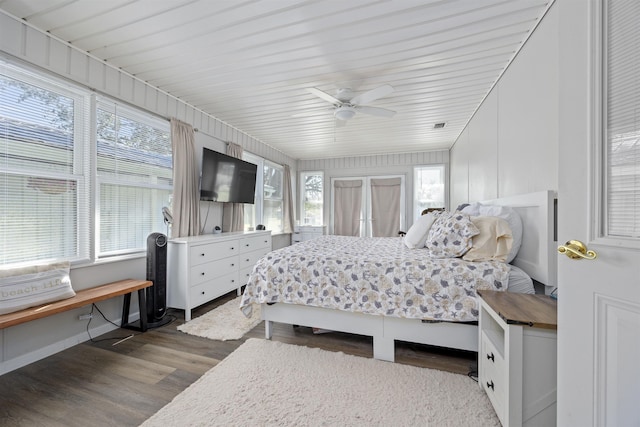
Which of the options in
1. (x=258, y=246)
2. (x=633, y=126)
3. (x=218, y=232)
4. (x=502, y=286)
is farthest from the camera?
(x=258, y=246)

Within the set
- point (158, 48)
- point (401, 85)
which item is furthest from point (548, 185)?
point (158, 48)

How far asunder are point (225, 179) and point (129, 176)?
3.98ft

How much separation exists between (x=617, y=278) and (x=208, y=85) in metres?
3.48

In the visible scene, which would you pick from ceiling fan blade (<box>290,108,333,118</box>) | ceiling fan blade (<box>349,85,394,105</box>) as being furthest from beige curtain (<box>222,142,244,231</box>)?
ceiling fan blade (<box>349,85,394,105</box>)

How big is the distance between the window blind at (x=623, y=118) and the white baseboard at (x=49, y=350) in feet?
11.6

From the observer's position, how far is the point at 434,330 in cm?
190

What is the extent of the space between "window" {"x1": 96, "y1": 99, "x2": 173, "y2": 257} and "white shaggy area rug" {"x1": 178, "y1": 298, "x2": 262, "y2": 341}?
3.52 feet

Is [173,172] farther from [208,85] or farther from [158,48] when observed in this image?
[158,48]

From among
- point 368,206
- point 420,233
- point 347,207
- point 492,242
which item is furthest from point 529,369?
point 347,207

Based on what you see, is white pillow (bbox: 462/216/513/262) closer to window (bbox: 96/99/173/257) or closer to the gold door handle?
the gold door handle

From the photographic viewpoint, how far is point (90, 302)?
6.63 ft

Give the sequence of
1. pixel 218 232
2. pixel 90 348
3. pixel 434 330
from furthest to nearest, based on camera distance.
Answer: pixel 218 232 < pixel 90 348 < pixel 434 330

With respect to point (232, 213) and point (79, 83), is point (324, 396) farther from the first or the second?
point (79, 83)

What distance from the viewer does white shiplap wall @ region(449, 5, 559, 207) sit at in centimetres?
177
